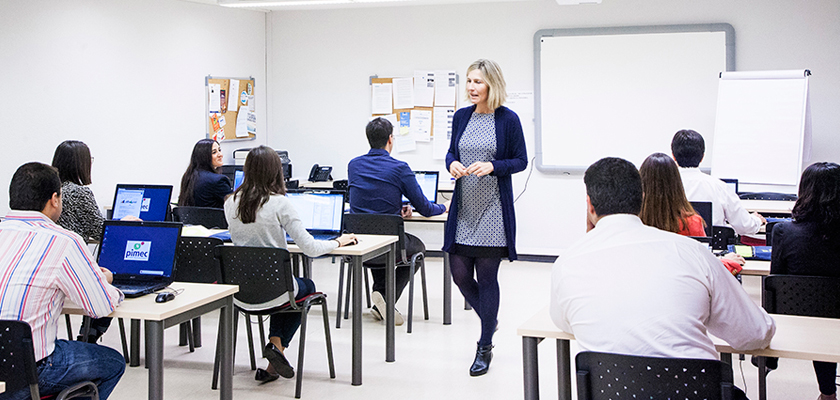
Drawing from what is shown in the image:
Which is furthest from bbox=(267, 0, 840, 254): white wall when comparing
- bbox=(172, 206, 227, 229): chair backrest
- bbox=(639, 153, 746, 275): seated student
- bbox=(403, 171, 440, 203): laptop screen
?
bbox=(639, 153, 746, 275): seated student

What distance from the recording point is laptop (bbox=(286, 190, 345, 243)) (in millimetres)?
4145

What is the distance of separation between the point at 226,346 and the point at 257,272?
589 mm

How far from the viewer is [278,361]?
359 centimetres

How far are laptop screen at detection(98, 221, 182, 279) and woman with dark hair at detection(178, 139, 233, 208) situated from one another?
1.87 meters

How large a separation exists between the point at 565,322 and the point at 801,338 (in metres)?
0.71

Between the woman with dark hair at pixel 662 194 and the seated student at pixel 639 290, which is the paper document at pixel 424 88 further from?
the seated student at pixel 639 290

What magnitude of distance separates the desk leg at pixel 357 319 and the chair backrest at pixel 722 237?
6.16 feet

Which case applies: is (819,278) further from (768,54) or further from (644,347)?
(768,54)

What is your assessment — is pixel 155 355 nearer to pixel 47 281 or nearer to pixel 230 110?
pixel 47 281

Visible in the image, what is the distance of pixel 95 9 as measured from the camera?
5.84 metres

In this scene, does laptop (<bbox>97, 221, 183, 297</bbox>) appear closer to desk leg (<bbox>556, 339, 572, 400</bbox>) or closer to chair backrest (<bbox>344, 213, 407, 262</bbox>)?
Result: desk leg (<bbox>556, 339, 572, 400</bbox>)

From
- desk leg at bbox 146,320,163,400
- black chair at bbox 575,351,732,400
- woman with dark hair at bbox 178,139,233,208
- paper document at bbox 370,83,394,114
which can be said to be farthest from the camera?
paper document at bbox 370,83,394,114

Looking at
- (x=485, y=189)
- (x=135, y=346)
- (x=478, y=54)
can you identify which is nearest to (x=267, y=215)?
(x=485, y=189)

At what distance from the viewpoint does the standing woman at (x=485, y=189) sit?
3.58m
